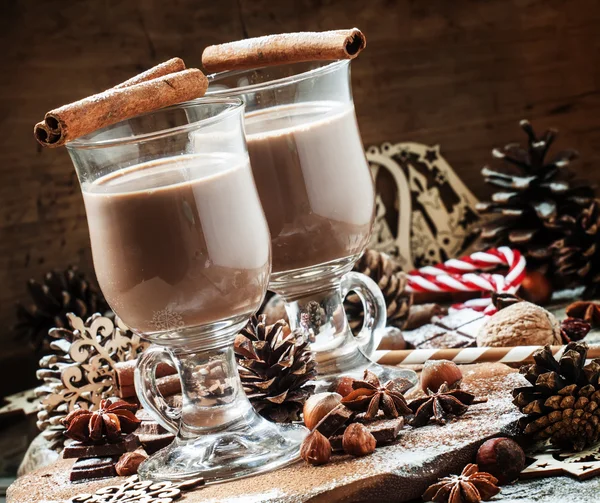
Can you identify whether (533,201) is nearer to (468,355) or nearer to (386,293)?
(386,293)

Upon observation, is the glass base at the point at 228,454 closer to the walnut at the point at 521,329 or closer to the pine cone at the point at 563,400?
the pine cone at the point at 563,400

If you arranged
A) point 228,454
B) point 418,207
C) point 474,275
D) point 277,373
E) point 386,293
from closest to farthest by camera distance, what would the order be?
1. point 228,454
2. point 277,373
3. point 386,293
4. point 474,275
5. point 418,207

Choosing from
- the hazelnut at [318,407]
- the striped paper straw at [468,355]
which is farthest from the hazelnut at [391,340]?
the hazelnut at [318,407]

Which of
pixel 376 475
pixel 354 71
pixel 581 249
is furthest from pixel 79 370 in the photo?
pixel 354 71

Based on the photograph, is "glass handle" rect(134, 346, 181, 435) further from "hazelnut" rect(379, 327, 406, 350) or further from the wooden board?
"hazelnut" rect(379, 327, 406, 350)

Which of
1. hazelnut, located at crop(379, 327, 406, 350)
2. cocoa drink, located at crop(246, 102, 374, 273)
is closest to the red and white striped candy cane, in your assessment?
hazelnut, located at crop(379, 327, 406, 350)

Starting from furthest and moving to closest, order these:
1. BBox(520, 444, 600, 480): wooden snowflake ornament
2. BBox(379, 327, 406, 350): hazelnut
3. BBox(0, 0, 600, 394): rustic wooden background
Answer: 1. BBox(0, 0, 600, 394): rustic wooden background
2. BBox(379, 327, 406, 350): hazelnut
3. BBox(520, 444, 600, 480): wooden snowflake ornament
